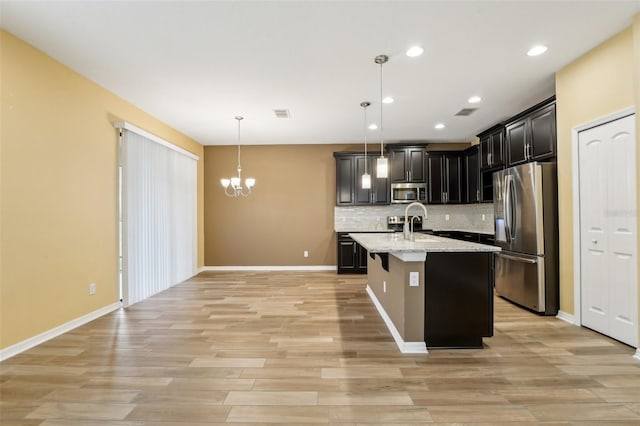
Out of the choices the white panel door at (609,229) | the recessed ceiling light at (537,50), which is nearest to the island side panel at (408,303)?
the white panel door at (609,229)

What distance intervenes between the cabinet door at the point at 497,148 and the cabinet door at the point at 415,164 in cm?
155

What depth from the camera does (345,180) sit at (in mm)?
6438

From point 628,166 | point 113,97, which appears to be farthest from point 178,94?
point 628,166

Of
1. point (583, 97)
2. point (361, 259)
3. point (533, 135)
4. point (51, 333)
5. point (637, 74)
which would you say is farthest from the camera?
point (361, 259)

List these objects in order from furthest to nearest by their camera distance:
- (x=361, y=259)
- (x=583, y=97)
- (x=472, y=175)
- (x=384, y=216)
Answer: (x=384, y=216) < (x=361, y=259) < (x=472, y=175) < (x=583, y=97)

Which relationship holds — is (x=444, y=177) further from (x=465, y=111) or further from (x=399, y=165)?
(x=465, y=111)

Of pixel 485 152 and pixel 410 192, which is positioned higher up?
pixel 485 152

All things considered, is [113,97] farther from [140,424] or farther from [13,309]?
[140,424]

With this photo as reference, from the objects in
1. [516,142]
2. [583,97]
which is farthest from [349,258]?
[583,97]

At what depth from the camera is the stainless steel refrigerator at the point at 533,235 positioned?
352 centimetres

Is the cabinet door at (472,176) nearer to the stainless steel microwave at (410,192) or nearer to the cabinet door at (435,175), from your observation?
the cabinet door at (435,175)

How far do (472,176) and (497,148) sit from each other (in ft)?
4.26

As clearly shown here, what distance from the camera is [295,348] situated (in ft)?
9.04

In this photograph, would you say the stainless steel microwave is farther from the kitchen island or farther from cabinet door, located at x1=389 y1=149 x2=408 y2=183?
the kitchen island
